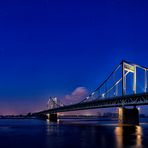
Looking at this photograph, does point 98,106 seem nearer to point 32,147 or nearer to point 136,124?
point 136,124

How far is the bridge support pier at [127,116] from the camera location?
9273 centimetres

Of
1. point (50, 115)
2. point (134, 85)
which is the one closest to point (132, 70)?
point (134, 85)

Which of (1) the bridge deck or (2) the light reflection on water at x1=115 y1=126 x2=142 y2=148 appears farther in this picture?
(1) the bridge deck

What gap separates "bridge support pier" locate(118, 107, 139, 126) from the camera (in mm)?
92731

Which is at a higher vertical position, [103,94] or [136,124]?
[103,94]

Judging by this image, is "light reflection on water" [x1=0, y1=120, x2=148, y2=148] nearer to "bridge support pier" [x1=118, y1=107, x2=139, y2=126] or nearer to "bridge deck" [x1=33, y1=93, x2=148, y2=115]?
"bridge deck" [x1=33, y1=93, x2=148, y2=115]

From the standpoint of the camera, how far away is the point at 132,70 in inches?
3991

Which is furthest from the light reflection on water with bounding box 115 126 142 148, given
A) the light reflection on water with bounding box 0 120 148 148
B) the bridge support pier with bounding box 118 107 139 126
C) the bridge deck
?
the bridge support pier with bounding box 118 107 139 126

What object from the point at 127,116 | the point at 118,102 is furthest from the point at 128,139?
the point at 127,116

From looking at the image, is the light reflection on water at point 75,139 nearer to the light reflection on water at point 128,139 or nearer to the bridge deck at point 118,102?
the light reflection on water at point 128,139

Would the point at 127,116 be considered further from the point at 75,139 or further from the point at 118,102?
the point at 75,139

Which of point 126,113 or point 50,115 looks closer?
point 126,113

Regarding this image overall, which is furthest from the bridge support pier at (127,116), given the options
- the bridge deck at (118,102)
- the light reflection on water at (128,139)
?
the light reflection on water at (128,139)

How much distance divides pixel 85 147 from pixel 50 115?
434ft
